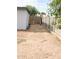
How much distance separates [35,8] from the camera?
26.2 m

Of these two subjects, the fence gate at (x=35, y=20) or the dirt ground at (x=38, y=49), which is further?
the fence gate at (x=35, y=20)

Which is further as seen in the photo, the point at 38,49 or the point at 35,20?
the point at 35,20

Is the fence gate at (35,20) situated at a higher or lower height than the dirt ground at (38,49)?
higher

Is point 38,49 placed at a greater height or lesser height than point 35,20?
lesser

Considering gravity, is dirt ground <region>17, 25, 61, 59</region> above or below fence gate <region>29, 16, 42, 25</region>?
below

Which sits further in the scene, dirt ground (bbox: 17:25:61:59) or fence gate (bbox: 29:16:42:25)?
fence gate (bbox: 29:16:42:25)
